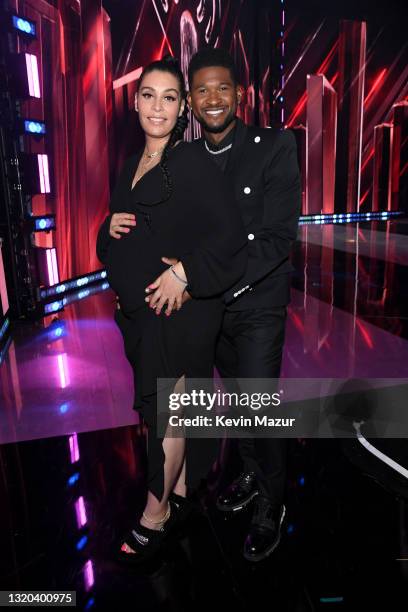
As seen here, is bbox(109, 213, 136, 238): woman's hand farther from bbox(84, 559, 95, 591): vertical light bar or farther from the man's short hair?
bbox(84, 559, 95, 591): vertical light bar

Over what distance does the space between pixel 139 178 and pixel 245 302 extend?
0.55 m

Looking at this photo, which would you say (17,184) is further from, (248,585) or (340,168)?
(340,168)

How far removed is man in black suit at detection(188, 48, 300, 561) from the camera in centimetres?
175

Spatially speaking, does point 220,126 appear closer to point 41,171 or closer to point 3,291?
point 3,291

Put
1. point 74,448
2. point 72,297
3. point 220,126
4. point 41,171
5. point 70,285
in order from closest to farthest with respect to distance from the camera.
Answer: point 220,126, point 74,448, point 41,171, point 72,297, point 70,285

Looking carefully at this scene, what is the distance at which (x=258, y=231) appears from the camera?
1759 millimetres

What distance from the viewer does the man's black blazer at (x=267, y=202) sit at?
5.69 ft

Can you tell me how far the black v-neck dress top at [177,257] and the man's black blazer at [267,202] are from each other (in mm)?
127

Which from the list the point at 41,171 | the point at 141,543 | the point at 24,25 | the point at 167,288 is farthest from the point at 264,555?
the point at 24,25

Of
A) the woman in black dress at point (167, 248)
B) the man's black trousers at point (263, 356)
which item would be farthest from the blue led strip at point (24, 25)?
the man's black trousers at point (263, 356)

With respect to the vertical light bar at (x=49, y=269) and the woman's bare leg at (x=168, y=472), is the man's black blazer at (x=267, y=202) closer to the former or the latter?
the woman's bare leg at (x=168, y=472)

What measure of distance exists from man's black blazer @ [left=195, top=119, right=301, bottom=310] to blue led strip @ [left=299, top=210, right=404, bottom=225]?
12321 mm

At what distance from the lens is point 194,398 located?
181 centimetres

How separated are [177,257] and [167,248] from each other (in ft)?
0.13
